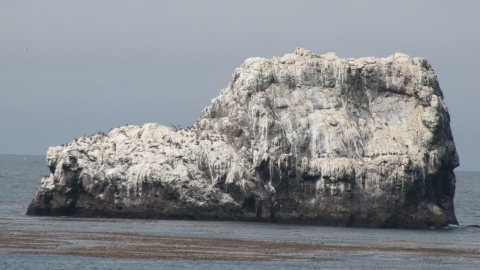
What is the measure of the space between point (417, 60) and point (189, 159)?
23.5 metres

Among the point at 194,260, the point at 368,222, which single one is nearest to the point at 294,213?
the point at 368,222

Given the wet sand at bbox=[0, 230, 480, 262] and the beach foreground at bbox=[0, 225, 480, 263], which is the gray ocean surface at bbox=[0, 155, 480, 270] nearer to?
the beach foreground at bbox=[0, 225, 480, 263]

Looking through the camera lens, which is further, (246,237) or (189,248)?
(246,237)

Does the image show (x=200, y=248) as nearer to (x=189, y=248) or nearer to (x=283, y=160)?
(x=189, y=248)

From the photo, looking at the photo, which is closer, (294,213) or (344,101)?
(294,213)

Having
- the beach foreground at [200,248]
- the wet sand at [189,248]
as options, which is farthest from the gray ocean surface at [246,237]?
the wet sand at [189,248]

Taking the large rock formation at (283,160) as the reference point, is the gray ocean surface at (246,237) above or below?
below

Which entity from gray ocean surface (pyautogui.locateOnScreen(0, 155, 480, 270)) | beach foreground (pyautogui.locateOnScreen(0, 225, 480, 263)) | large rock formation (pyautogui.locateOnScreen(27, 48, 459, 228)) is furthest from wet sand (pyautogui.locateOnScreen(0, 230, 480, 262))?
large rock formation (pyautogui.locateOnScreen(27, 48, 459, 228))

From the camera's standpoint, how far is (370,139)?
8244 cm

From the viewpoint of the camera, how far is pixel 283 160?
78.6 m

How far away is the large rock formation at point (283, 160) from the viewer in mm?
78188

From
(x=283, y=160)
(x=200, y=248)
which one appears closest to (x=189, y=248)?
(x=200, y=248)

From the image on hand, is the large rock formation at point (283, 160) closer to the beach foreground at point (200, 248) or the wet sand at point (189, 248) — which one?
the beach foreground at point (200, 248)

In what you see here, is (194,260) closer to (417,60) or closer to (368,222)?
(368,222)
